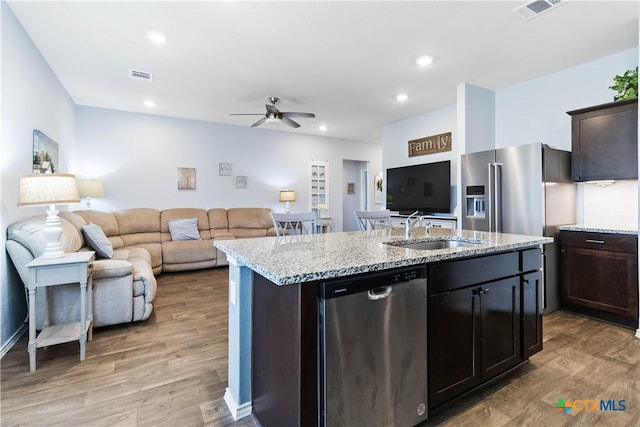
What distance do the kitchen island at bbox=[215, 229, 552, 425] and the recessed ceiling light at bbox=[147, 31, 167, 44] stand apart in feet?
7.47

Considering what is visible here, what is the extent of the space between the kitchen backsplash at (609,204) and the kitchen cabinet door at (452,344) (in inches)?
102

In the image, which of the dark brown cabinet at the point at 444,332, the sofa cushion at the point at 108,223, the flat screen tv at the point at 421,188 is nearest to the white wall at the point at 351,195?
the flat screen tv at the point at 421,188

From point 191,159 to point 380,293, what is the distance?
5.55 metres

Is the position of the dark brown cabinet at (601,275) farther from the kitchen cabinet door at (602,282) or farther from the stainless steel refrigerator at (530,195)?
the stainless steel refrigerator at (530,195)

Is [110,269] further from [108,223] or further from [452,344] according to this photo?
[452,344]

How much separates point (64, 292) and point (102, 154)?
359 cm

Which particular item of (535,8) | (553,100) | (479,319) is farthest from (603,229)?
(479,319)

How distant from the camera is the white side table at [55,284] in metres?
2.08

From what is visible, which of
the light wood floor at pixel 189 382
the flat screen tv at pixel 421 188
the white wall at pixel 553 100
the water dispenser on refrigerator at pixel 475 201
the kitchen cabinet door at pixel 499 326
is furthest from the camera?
the flat screen tv at pixel 421 188

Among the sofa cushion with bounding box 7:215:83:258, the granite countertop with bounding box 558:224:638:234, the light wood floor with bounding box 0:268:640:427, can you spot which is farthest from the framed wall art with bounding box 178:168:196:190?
the granite countertop with bounding box 558:224:638:234

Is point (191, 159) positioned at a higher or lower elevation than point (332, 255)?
higher

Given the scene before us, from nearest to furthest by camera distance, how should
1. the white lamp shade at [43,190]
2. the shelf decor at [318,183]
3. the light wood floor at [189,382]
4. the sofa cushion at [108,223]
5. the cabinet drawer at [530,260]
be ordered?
the light wood floor at [189,382] < the cabinet drawer at [530,260] < the white lamp shade at [43,190] < the sofa cushion at [108,223] < the shelf decor at [318,183]

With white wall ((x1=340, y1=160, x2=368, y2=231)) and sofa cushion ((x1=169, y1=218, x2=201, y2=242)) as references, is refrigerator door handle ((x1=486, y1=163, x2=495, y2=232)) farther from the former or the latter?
white wall ((x1=340, y1=160, x2=368, y2=231))

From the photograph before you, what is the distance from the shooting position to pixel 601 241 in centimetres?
294
